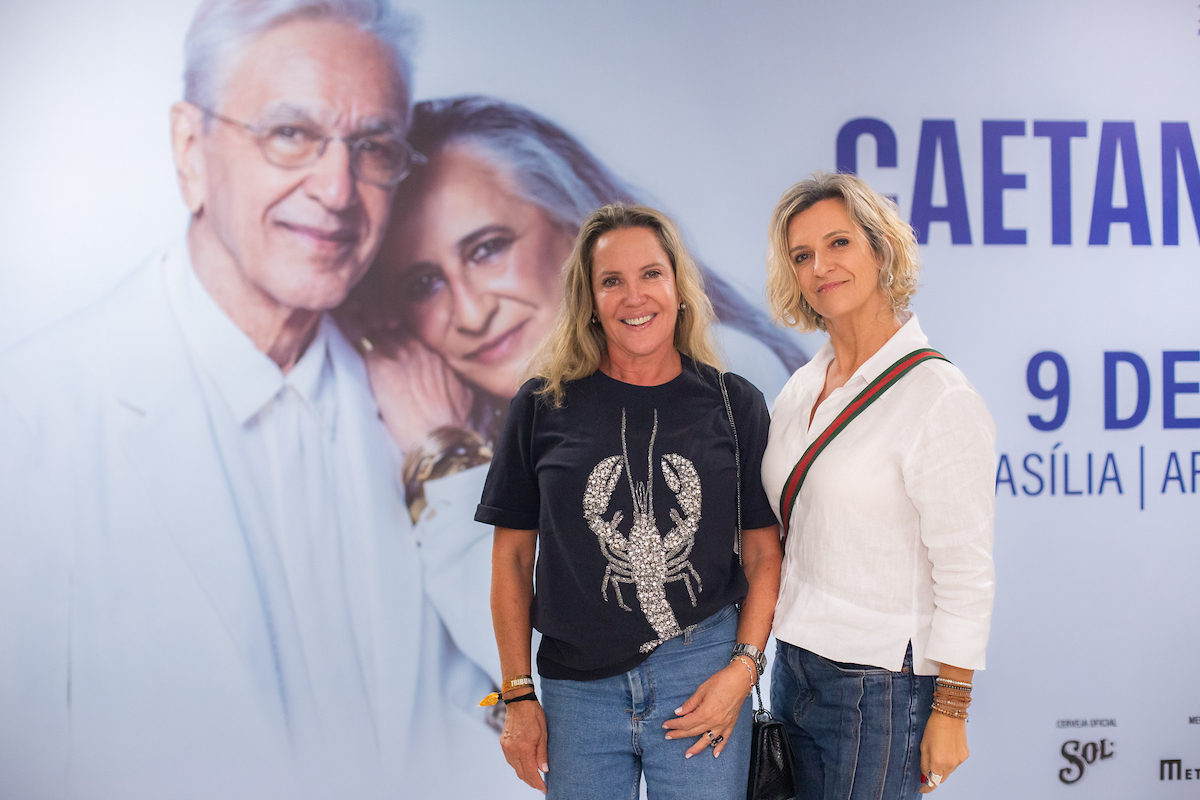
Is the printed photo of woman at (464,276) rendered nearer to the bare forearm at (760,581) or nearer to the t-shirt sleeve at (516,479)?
the t-shirt sleeve at (516,479)

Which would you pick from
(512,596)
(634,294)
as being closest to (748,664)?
(512,596)

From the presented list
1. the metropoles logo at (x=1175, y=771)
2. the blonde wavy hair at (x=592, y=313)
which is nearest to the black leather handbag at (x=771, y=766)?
the blonde wavy hair at (x=592, y=313)

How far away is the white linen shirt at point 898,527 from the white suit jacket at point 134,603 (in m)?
1.56

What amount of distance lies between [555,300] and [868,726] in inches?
62.2

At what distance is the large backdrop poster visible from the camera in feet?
7.96

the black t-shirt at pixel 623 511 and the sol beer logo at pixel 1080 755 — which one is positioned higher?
the black t-shirt at pixel 623 511

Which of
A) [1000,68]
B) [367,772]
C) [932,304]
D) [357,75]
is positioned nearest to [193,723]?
[367,772]

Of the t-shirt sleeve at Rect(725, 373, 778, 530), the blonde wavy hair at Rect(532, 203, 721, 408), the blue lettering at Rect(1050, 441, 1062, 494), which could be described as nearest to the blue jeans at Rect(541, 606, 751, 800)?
the t-shirt sleeve at Rect(725, 373, 778, 530)

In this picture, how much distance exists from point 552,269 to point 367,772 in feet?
5.78

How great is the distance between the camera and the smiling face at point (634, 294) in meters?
1.45

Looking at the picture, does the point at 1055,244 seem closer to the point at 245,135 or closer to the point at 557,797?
the point at 557,797

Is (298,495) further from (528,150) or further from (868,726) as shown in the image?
(868,726)

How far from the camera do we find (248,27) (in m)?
2.38

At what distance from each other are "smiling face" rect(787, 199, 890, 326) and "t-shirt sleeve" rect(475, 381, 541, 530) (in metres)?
0.60
